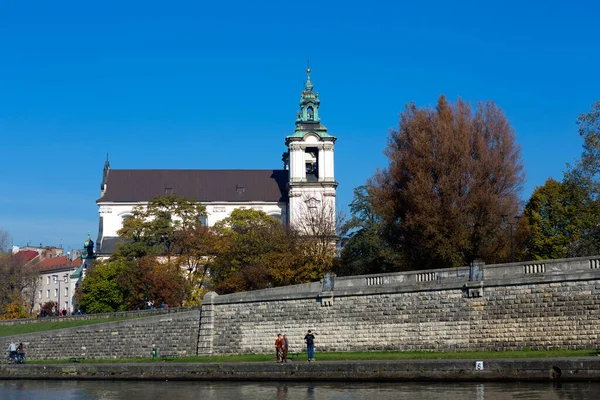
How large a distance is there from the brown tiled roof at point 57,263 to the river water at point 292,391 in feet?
305

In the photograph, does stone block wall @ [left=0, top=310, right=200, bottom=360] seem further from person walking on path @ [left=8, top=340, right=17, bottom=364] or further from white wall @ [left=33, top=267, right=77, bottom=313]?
white wall @ [left=33, top=267, right=77, bottom=313]

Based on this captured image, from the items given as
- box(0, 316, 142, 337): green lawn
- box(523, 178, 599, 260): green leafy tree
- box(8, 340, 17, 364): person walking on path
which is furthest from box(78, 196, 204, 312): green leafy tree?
box(523, 178, 599, 260): green leafy tree

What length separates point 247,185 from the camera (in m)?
110

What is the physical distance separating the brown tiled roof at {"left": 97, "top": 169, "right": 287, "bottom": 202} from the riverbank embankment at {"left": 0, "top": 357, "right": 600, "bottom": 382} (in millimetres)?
64963

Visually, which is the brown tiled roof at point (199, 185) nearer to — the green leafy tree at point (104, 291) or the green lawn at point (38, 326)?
the green leafy tree at point (104, 291)

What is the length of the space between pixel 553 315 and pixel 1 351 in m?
33.2

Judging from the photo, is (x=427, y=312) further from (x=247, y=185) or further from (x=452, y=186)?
(x=247, y=185)

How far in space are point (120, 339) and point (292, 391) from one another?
2144 centimetres

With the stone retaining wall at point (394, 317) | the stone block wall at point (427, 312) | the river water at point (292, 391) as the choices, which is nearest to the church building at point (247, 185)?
the stone retaining wall at point (394, 317)

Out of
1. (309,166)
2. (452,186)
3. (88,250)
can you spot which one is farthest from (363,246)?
(88,250)

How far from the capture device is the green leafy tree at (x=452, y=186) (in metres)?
47.5

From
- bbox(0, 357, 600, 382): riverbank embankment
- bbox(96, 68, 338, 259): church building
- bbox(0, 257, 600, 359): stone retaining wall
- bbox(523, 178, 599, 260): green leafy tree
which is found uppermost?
bbox(96, 68, 338, 259): church building

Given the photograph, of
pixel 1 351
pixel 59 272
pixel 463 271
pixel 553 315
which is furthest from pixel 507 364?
pixel 59 272

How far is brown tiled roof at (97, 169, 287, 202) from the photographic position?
108250mm
